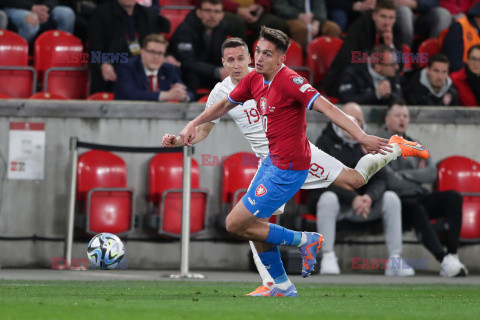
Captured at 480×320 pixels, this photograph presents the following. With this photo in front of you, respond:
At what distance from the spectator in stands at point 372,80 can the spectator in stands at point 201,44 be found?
1.68 meters

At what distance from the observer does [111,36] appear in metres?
11.6

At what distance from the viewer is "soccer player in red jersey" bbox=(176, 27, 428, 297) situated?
7000 millimetres

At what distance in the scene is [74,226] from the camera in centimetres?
1094

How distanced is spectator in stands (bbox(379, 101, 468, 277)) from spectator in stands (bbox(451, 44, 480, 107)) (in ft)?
4.82

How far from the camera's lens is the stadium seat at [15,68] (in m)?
11.4

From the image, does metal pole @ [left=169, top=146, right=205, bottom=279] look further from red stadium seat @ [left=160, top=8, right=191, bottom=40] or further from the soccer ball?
red stadium seat @ [left=160, top=8, right=191, bottom=40]

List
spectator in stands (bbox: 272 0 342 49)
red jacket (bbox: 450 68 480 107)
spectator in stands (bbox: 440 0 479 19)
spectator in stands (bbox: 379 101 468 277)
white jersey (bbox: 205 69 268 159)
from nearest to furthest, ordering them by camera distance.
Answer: white jersey (bbox: 205 69 268 159) → spectator in stands (bbox: 379 101 468 277) → red jacket (bbox: 450 68 480 107) → spectator in stands (bbox: 272 0 342 49) → spectator in stands (bbox: 440 0 479 19)

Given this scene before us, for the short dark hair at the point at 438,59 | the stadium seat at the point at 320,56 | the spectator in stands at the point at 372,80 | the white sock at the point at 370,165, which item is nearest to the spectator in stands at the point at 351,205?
the spectator in stands at the point at 372,80

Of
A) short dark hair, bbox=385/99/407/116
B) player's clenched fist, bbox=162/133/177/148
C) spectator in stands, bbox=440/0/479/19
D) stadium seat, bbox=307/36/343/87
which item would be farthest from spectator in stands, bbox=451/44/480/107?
player's clenched fist, bbox=162/133/177/148

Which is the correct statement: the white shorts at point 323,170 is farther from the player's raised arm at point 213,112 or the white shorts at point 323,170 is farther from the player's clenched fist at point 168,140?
the player's clenched fist at point 168,140

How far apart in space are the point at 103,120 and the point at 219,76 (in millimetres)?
1705

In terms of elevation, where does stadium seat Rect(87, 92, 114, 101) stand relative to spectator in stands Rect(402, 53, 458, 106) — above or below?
below

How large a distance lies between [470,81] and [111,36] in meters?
5.06

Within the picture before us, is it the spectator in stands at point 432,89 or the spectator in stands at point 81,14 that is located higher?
the spectator in stands at point 81,14
